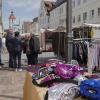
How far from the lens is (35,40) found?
14.8 metres

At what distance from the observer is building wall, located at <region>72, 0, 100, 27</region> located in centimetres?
4772

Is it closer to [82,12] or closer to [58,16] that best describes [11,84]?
[82,12]

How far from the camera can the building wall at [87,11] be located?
1879 inches

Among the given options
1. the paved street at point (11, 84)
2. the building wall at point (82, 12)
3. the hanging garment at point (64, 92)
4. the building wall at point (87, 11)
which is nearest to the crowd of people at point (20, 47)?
the paved street at point (11, 84)

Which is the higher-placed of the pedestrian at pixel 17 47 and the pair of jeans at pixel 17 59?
the pedestrian at pixel 17 47

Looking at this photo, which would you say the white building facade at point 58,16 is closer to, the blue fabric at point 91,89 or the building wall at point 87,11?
the building wall at point 87,11

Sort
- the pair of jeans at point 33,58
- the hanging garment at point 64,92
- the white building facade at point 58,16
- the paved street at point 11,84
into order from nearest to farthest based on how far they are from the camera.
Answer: the hanging garment at point 64,92
the paved street at point 11,84
the pair of jeans at point 33,58
the white building facade at point 58,16

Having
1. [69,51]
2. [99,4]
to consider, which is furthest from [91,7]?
[69,51]

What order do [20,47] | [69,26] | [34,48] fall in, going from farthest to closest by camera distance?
[20,47]
[34,48]
[69,26]

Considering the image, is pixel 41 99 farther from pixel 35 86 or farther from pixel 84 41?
pixel 84 41

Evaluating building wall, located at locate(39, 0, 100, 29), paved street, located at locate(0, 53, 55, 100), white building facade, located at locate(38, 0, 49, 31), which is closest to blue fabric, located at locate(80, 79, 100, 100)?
paved street, located at locate(0, 53, 55, 100)

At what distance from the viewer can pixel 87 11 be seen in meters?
51.8

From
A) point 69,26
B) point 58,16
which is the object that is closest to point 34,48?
point 69,26

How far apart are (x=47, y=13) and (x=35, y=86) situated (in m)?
83.3
